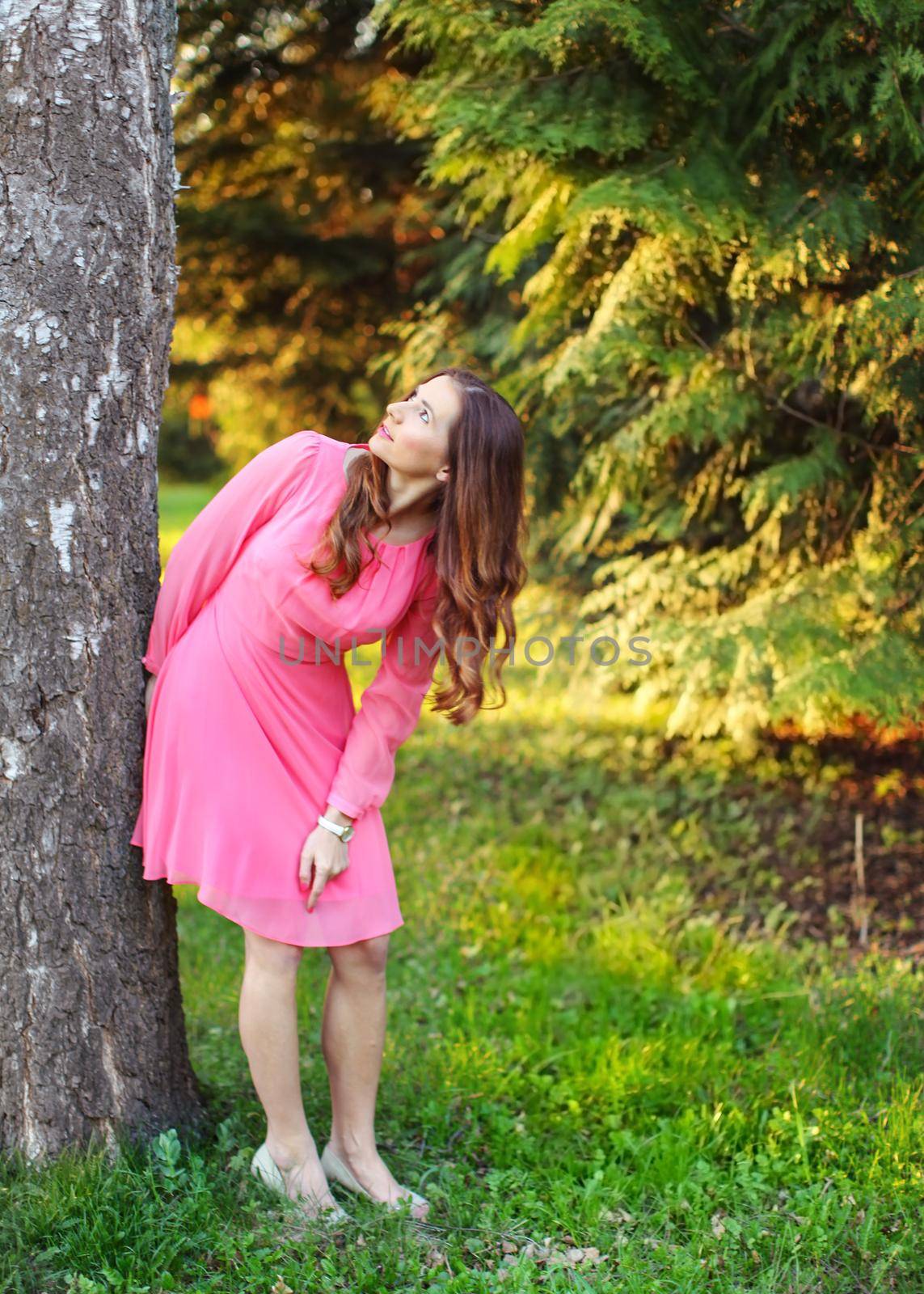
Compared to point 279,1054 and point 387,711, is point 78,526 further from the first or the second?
point 279,1054

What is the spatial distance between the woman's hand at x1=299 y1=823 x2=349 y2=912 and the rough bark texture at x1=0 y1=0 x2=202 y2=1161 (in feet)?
1.27

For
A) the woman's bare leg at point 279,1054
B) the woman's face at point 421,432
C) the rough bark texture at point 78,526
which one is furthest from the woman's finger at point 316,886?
the woman's face at point 421,432

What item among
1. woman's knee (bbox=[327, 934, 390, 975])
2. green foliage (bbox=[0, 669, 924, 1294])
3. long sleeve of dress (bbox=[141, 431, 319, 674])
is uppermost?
long sleeve of dress (bbox=[141, 431, 319, 674])

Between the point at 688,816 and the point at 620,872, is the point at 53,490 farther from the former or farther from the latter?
the point at 688,816

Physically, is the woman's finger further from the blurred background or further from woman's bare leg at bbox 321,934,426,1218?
the blurred background

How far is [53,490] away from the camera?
226 cm

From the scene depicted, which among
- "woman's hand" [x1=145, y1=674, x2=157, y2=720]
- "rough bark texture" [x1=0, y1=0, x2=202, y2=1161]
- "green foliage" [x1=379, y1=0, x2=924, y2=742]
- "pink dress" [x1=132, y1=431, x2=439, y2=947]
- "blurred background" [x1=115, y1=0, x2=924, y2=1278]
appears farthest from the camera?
"green foliage" [x1=379, y1=0, x2=924, y2=742]

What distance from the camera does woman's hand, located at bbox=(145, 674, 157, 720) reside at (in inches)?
95.3

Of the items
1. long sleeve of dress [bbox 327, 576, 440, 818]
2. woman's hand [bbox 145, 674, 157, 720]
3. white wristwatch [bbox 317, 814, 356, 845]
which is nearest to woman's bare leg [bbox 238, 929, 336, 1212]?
white wristwatch [bbox 317, 814, 356, 845]

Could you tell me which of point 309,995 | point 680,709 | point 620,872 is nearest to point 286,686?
point 309,995

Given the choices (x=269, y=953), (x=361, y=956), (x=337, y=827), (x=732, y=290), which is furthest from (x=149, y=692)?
(x=732, y=290)

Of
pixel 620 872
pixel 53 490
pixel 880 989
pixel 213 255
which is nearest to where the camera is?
pixel 53 490

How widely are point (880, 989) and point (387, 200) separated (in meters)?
4.54

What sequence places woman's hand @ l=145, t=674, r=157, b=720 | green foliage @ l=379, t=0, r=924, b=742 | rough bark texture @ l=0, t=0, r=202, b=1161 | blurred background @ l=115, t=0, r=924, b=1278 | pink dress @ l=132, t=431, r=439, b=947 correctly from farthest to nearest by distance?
green foliage @ l=379, t=0, r=924, b=742 < blurred background @ l=115, t=0, r=924, b=1278 < woman's hand @ l=145, t=674, r=157, b=720 < pink dress @ l=132, t=431, r=439, b=947 < rough bark texture @ l=0, t=0, r=202, b=1161
